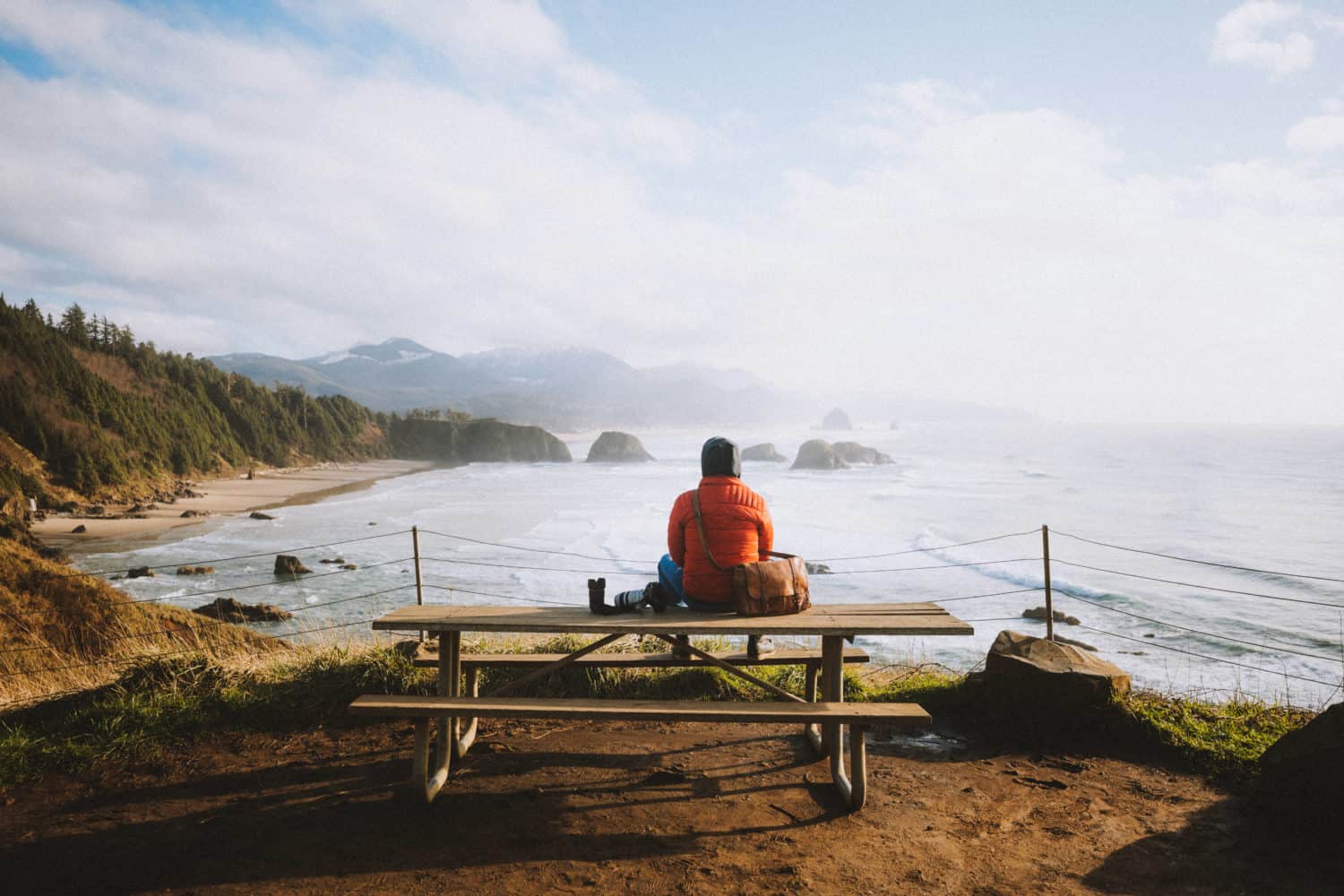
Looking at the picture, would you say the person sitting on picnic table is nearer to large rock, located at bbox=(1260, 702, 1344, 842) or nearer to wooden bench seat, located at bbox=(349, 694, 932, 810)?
wooden bench seat, located at bbox=(349, 694, 932, 810)

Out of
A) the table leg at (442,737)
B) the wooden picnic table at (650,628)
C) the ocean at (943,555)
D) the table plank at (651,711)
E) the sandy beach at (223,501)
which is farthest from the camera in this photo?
the sandy beach at (223,501)

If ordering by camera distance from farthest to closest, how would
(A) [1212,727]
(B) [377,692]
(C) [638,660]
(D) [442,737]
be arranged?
1. (B) [377,692]
2. (C) [638,660]
3. (A) [1212,727]
4. (D) [442,737]

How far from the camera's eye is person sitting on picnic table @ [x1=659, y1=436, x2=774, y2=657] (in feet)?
12.8

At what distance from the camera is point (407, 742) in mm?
4539

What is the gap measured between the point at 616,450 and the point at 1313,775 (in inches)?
3291

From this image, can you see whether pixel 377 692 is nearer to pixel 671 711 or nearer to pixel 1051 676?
pixel 671 711

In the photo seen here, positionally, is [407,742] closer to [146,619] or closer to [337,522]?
[146,619]

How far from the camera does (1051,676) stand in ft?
15.1

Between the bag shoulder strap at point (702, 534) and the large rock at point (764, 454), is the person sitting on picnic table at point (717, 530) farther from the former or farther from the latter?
the large rock at point (764, 454)

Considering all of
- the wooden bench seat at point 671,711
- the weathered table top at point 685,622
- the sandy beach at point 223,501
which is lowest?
the sandy beach at point 223,501

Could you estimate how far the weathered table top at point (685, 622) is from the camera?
11.6 feet

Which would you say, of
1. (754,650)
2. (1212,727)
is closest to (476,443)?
(754,650)

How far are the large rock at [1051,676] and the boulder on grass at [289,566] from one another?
2094 centimetres

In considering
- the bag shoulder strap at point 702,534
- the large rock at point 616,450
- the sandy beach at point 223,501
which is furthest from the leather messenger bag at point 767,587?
the large rock at point 616,450
